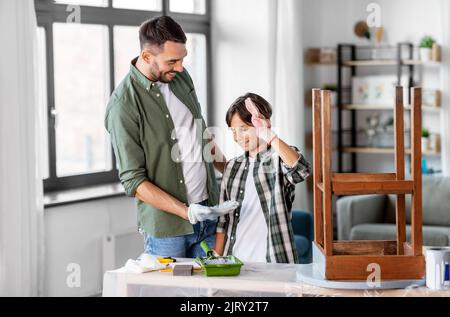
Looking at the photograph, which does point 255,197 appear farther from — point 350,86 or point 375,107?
point 350,86

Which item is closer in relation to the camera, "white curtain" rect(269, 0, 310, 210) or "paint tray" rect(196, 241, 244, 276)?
"paint tray" rect(196, 241, 244, 276)

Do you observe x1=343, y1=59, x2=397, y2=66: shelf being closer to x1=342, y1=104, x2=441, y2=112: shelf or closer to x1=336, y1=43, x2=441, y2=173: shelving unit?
x1=336, y1=43, x2=441, y2=173: shelving unit

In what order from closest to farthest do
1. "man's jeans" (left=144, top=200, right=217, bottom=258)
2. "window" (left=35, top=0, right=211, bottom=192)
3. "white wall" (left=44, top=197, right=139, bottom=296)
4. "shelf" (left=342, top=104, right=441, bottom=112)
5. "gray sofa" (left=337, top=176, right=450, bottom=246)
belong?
"man's jeans" (left=144, top=200, right=217, bottom=258)
"white wall" (left=44, top=197, right=139, bottom=296)
"window" (left=35, top=0, right=211, bottom=192)
"gray sofa" (left=337, top=176, right=450, bottom=246)
"shelf" (left=342, top=104, right=441, bottom=112)

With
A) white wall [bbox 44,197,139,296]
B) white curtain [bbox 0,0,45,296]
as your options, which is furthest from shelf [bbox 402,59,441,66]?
white curtain [bbox 0,0,45,296]

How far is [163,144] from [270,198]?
361mm

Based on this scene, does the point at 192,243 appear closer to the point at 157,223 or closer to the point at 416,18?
the point at 157,223

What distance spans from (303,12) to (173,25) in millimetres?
3333

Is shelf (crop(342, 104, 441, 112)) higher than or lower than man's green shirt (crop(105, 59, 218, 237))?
higher

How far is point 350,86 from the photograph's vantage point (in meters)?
5.89

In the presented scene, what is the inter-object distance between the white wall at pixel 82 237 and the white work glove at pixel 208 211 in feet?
5.74

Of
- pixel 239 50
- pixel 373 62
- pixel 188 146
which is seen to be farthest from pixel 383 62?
pixel 188 146

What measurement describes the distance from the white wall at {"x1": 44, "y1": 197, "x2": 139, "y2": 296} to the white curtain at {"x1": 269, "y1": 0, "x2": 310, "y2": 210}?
4.28 ft

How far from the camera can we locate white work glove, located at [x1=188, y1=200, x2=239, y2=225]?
233cm

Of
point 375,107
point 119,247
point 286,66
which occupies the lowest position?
point 119,247
